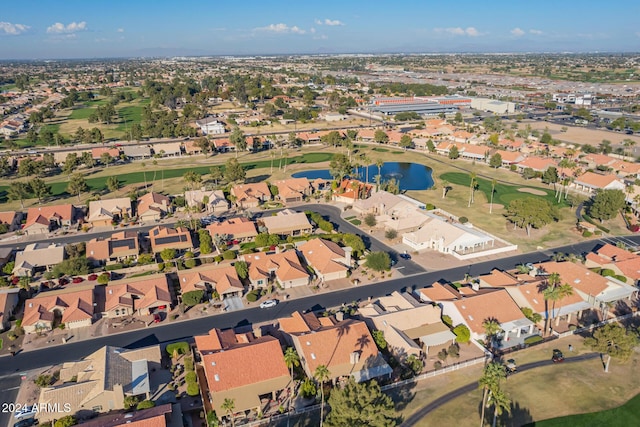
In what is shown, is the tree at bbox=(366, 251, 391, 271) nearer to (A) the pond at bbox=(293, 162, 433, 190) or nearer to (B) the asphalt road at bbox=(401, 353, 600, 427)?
(B) the asphalt road at bbox=(401, 353, 600, 427)

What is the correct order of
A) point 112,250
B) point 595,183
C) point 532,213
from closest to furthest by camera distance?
point 112,250
point 532,213
point 595,183

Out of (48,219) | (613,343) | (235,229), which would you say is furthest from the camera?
(48,219)

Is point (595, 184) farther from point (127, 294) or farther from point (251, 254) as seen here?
point (127, 294)

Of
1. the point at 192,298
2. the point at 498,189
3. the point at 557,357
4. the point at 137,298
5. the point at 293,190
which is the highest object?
the point at 293,190

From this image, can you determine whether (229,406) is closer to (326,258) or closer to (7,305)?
(326,258)

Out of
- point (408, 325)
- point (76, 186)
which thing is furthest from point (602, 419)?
point (76, 186)

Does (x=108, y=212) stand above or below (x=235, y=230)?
above

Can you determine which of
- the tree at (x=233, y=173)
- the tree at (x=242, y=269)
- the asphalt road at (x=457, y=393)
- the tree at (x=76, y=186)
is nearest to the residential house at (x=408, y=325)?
the asphalt road at (x=457, y=393)
